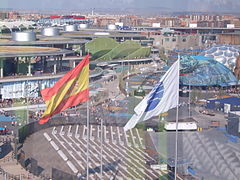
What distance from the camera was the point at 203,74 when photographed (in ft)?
63.6

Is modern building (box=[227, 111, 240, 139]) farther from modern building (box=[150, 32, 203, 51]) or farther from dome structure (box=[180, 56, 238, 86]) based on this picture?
modern building (box=[150, 32, 203, 51])

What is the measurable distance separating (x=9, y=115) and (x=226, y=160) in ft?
23.7

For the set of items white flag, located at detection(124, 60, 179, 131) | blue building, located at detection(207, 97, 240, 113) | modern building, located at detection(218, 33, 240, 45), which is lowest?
blue building, located at detection(207, 97, 240, 113)

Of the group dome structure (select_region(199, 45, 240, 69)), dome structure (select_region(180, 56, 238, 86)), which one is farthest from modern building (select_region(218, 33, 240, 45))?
dome structure (select_region(180, 56, 238, 86))

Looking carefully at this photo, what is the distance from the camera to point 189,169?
788 centimetres

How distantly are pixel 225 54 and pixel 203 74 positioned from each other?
3.97 m

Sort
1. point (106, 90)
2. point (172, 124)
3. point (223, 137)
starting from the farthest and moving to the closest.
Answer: point (106, 90), point (172, 124), point (223, 137)

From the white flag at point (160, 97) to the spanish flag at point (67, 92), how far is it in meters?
0.64

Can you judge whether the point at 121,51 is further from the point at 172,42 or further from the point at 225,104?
the point at 225,104

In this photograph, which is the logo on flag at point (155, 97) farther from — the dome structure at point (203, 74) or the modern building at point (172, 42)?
the modern building at point (172, 42)

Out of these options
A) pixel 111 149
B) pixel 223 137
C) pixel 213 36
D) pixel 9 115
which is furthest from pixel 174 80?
pixel 213 36

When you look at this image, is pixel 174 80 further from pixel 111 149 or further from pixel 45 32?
pixel 45 32

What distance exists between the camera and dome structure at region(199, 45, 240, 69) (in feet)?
74.1

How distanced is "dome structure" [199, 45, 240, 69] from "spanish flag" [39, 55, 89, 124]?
17.2m
